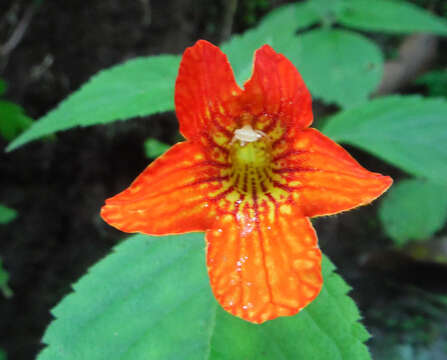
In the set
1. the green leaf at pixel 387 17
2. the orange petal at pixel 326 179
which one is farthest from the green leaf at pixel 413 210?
the orange petal at pixel 326 179

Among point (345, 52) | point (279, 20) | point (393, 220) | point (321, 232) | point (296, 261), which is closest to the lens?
point (296, 261)

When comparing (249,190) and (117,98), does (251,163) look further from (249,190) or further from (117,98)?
(117,98)

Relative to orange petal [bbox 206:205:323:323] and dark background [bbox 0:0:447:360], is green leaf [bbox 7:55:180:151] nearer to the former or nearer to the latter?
orange petal [bbox 206:205:323:323]


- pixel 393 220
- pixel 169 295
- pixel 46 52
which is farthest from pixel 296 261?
pixel 393 220

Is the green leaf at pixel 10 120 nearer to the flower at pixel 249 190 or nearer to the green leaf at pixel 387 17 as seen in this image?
the flower at pixel 249 190

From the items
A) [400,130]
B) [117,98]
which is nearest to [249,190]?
[117,98]

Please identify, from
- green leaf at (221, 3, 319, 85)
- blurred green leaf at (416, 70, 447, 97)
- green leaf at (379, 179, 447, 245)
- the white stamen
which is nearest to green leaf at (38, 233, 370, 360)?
the white stamen

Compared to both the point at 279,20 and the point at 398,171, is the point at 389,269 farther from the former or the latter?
the point at 279,20
